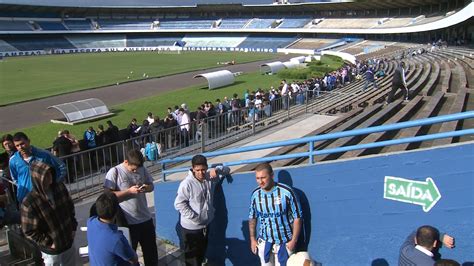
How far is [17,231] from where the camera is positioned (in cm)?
563

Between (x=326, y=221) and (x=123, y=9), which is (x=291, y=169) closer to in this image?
(x=326, y=221)

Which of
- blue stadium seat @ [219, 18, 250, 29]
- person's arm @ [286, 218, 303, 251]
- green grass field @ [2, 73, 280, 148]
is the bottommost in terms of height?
green grass field @ [2, 73, 280, 148]

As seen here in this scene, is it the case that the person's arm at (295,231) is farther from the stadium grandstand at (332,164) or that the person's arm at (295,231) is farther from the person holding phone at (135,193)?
the person holding phone at (135,193)

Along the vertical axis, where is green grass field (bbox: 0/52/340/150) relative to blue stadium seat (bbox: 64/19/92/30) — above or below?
below

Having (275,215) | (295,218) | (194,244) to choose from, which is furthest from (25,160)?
(295,218)

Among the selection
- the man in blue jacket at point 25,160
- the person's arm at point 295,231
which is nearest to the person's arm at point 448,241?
the person's arm at point 295,231

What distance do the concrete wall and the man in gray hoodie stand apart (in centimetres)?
65

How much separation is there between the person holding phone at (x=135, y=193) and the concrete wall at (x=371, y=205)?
3.63ft

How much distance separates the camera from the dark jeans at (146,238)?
4969mm

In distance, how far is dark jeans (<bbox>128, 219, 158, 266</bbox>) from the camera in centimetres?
497

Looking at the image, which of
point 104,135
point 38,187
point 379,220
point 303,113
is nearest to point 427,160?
point 379,220

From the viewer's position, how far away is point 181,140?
11906 millimetres

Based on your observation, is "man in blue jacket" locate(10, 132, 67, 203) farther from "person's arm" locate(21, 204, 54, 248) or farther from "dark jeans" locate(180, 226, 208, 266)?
"dark jeans" locate(180, 226, 208, 266)

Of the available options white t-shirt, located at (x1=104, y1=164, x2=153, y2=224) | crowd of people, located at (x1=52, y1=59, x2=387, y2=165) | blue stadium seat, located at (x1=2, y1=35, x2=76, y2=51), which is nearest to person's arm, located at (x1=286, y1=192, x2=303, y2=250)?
white t-shirt, located at (x1=104, y1=164, x2=153, y2=224)
